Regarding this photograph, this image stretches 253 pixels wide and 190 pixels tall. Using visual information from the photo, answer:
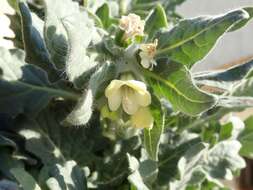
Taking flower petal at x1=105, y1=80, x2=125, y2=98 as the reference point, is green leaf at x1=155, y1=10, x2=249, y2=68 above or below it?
above

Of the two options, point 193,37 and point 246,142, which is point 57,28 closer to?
point 193,37

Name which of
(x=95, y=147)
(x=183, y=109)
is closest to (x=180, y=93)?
(x=183, y=109)

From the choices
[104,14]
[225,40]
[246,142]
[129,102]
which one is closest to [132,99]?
[129,102]

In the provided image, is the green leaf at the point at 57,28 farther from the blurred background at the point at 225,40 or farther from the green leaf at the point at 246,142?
the blurred background at the point at 225,40

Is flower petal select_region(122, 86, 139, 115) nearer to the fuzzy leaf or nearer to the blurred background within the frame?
the fuzzy leaf

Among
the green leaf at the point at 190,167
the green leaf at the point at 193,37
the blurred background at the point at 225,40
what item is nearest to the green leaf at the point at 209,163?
the green leaf at the point at 190,167

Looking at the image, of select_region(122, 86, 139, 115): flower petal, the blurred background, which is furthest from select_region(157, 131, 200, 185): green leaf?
the blurred background
